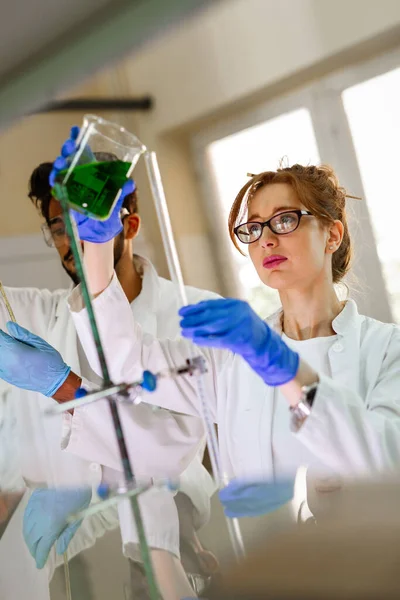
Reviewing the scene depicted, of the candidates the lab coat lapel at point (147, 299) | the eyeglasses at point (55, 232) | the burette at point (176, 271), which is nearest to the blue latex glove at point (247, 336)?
the burette at point (176, 271)

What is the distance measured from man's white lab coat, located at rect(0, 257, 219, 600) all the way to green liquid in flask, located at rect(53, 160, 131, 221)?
0.38m

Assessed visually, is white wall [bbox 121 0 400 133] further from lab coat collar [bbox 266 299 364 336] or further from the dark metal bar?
lab coat collar [bbox 266 299 364 336]

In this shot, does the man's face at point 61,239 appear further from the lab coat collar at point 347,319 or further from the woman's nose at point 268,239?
the lab coat collar at point 347,319

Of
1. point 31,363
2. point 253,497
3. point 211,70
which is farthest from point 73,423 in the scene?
point 211,70

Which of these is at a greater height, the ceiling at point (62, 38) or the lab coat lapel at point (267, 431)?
the ceiling at point (62, 38)

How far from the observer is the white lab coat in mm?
1334

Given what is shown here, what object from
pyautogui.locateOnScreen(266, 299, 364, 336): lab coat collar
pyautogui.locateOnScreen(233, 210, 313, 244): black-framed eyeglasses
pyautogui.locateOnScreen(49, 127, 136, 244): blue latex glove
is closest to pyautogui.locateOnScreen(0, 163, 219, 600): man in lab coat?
pyautogui.locateOnScreen(49, 127, 136, 244): blue latex glove

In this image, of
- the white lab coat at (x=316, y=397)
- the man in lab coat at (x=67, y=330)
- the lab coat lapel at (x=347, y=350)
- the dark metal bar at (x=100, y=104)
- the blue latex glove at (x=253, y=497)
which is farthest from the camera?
the dark metal bar at (x=100, y=104)

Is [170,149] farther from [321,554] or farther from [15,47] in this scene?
[321,554]

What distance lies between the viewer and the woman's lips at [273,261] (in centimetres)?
152

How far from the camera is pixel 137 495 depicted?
1.32m

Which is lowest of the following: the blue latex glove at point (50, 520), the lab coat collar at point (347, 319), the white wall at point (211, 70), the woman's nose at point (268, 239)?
the blue latex glove at point (50, 520)

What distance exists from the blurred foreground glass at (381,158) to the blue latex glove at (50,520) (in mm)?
775

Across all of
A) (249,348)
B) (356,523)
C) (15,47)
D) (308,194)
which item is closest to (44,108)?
(15,47)
